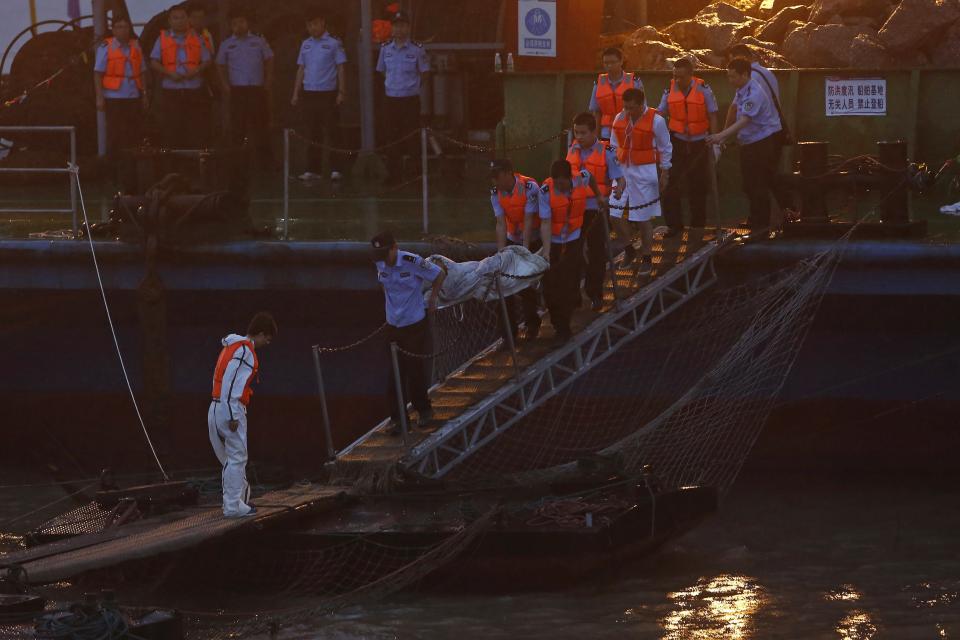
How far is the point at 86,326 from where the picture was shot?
1792 cm

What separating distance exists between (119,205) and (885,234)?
23.8ft

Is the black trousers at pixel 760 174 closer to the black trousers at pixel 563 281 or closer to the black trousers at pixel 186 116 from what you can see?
the black trousers at pixel 563 281

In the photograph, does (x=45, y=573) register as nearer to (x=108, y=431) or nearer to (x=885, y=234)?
(x=108, y=431)

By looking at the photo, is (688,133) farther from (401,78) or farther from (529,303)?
(401,78)

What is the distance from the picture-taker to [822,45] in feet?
66.9

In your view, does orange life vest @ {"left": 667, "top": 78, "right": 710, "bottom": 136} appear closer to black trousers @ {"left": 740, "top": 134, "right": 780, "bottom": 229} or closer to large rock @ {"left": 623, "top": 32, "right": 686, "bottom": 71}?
black trousers @ {"left": 740, "top": 134, "right": 780, "bottom": 229}

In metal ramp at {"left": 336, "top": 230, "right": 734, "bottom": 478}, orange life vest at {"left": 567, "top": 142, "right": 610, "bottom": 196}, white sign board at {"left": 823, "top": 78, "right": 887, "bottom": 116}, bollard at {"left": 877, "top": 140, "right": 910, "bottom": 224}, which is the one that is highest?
white sign board at {"left": 823, "top": 78, "right": 887, "bottom": 116}

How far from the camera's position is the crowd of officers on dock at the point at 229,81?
63.9 ft

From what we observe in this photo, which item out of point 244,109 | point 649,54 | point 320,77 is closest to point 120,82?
point 244,109

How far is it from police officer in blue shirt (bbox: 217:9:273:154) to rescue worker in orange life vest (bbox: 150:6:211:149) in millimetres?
464

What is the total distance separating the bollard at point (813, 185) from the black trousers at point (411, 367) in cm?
419

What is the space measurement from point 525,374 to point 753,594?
2.65m

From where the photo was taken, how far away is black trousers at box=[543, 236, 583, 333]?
46.6ft

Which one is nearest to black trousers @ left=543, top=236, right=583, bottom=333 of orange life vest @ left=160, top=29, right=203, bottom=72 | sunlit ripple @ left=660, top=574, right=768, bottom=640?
sunlit ripple @ left=660, top=574, right=768, bottom=640
